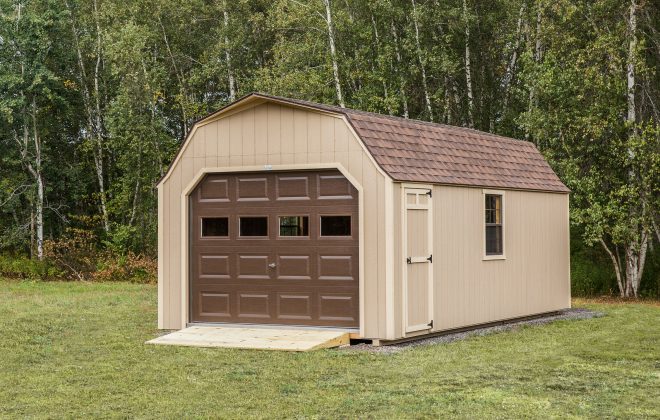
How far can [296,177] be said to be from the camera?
1475 cm

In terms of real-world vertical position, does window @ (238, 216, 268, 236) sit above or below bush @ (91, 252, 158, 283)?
above

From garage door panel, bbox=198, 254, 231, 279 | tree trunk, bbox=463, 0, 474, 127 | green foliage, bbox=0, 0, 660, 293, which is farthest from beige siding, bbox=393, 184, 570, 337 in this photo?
tree trunk, bbox=463, 0, 474, 127

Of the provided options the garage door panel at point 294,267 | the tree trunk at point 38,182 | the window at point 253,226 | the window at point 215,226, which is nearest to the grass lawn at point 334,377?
the window at point 215,226

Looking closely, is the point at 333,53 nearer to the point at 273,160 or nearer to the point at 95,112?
the point at 95,112

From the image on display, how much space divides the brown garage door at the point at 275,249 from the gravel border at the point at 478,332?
725mm

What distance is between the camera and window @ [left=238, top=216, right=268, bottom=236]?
591 inches

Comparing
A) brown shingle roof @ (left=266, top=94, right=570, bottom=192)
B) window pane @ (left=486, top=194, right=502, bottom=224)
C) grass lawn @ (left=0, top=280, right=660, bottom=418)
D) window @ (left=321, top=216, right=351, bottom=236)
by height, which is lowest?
grass lawn @ (left=0, top=280, right=660, bottom=418)

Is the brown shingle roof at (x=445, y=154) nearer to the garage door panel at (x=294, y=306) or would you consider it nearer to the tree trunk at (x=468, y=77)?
the garage door panel at (x=294, y=306)

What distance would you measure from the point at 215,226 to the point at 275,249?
1121 mm

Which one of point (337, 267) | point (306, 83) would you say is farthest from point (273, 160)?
point (306, 83)

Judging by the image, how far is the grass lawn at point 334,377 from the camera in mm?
8961

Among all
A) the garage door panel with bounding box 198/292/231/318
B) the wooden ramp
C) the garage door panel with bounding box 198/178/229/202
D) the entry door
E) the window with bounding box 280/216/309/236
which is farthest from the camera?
the garage door panel with bounding box 198/178/229/202

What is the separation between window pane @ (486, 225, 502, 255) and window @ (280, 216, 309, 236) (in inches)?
131

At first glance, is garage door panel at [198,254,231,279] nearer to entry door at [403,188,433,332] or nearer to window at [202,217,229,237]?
window at [202,217,229,237]
